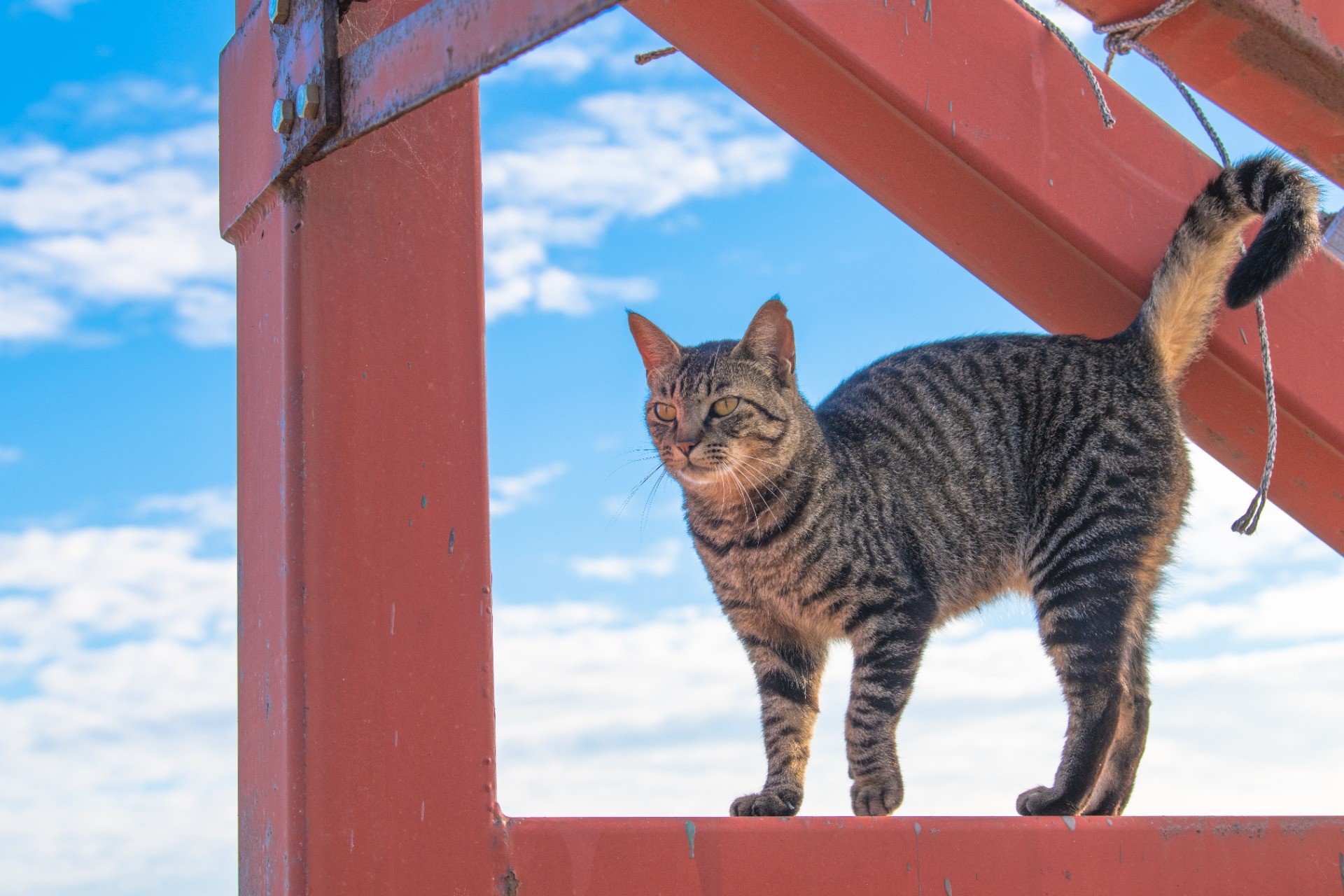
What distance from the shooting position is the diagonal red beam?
2518mm

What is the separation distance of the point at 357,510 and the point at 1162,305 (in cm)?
203

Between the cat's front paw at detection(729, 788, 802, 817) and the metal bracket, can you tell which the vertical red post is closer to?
the metal bracket

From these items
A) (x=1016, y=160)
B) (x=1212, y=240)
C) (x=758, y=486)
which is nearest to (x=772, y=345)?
(x=758, y=486)

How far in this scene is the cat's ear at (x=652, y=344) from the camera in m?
3.15

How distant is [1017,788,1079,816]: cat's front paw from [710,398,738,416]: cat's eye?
1169 millimetres

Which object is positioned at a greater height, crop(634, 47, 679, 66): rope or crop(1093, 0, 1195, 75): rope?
crop(634, 47, 679, 66): rope

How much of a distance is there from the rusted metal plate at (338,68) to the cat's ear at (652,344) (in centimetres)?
147

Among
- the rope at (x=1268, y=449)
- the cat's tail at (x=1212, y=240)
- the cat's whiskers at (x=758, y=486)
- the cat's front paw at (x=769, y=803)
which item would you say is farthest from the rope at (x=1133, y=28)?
the cat's front paw at (x=769, y=803)

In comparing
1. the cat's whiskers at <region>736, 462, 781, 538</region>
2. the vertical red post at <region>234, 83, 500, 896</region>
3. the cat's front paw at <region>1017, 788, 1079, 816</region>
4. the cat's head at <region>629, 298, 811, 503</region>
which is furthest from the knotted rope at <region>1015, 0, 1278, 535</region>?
the vertical red post at <region>234, 83, 500, 896</region>

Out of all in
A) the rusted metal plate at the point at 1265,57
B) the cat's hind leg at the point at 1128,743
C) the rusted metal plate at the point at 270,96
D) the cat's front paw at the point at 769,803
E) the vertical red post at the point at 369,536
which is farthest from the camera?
the cat's hind leg at the point at 1128,743

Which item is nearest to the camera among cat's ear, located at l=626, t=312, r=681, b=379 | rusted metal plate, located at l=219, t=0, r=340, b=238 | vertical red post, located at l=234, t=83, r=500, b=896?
vertical red post, located at l=234, t=83, r=500, b=896

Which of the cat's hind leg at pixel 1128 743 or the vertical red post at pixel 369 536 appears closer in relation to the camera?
the vertical red post at pixel 369 536

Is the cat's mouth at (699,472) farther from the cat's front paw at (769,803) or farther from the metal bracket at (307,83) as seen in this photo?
the metal bracket at (307,83)

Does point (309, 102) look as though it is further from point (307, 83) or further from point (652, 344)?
point (652, 344)
